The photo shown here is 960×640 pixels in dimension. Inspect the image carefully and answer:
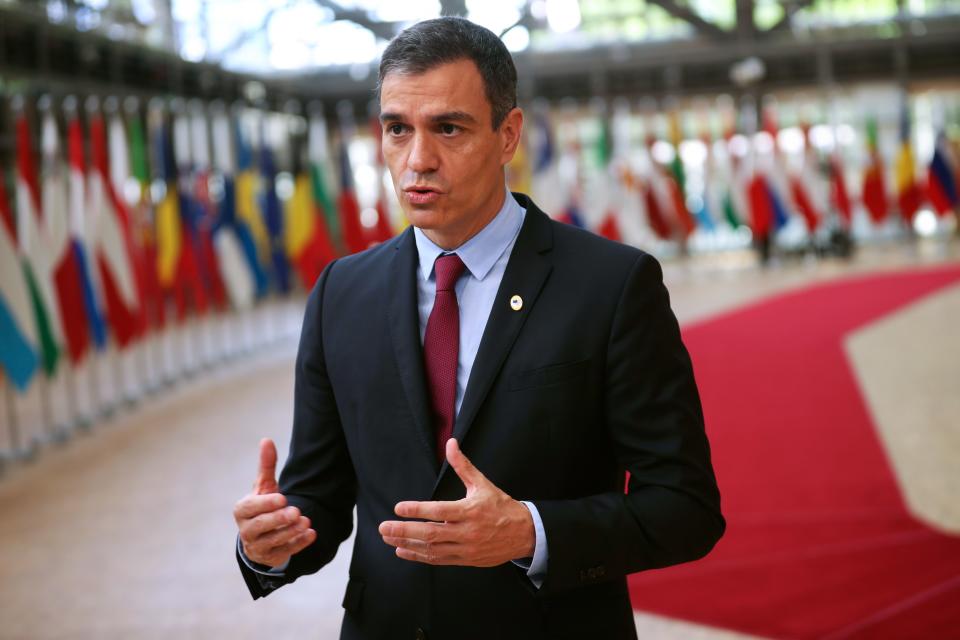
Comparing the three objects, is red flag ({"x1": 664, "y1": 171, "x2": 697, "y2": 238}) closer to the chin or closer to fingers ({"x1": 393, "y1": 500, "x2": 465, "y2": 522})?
the chin

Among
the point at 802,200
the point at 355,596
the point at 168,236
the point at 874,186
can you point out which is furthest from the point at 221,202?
the point at 874,186

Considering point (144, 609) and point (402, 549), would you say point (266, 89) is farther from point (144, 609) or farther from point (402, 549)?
point (402, 549)

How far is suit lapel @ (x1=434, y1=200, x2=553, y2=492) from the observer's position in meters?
1.54

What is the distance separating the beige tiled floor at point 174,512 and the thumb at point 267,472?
99.7 inches

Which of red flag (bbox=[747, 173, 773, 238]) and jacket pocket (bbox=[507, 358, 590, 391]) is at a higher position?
jacket pocket (bbox=[507, 358, 590, 391])

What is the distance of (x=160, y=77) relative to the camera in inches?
470

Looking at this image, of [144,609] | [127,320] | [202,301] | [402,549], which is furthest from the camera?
[202,301]

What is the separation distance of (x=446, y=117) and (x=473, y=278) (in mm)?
273

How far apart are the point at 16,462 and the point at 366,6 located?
44.9 ft

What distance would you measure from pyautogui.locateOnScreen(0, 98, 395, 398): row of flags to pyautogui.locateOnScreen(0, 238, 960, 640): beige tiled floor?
2.54 ft

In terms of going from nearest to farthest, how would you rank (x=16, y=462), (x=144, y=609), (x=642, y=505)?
1. (x=642, y=505)
2. (x=144, y=609)
3. (x=16, y=462)

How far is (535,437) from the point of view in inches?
60.6

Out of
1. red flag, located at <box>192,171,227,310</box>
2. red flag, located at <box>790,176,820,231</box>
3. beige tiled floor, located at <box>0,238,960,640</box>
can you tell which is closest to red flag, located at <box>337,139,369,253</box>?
red flag, located at <box>192,171,227,310</box>

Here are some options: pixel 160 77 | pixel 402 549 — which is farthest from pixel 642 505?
pixel 160 77
